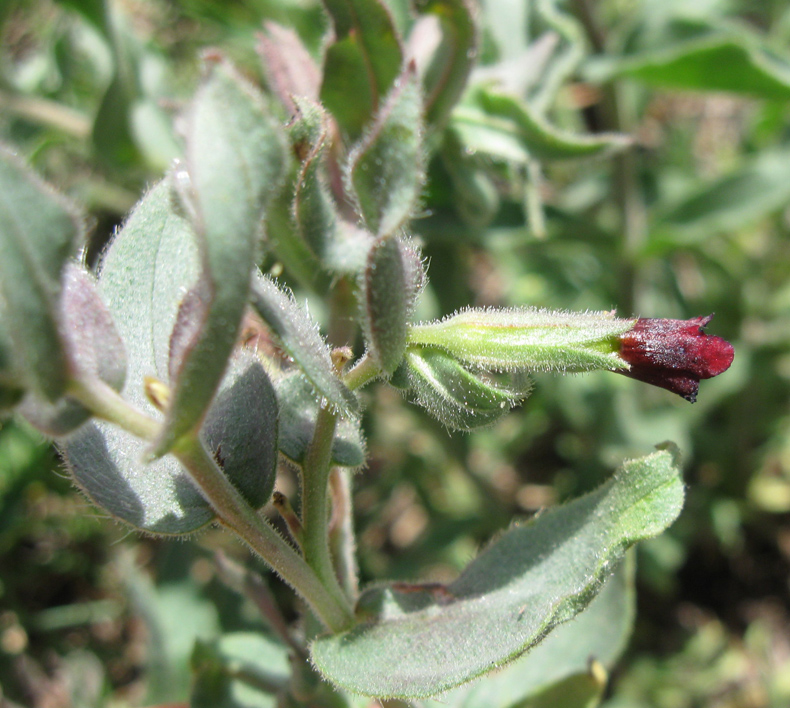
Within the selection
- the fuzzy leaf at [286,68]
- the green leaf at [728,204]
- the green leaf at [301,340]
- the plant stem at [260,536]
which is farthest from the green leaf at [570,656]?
the green leaf at [728,204]

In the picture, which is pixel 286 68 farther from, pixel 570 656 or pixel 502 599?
pixel 570 656

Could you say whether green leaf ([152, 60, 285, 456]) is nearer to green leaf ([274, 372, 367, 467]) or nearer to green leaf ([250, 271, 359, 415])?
green leaf ([250, 271, 359, 415])

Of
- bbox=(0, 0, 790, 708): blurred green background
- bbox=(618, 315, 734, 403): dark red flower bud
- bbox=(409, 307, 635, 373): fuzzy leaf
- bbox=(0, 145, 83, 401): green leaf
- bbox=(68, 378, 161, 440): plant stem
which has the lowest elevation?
bbox=(0, 0, 790, 708): blurred green background

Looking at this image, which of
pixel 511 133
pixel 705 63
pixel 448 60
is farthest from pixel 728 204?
pixel 448 60

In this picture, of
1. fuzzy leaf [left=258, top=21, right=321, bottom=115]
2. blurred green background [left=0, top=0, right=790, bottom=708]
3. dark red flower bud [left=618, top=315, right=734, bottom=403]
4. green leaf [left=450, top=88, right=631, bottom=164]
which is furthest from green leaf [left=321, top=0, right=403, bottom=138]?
dark red flower bud [left=618, top=315, right=734, bottom=403]

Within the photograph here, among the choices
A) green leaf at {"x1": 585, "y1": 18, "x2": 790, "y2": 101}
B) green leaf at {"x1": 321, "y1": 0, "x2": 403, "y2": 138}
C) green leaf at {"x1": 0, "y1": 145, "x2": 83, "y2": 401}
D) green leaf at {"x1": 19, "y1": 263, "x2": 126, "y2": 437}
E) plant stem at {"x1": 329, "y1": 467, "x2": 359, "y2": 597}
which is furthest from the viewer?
green leaf at {"x1": 585, "y1": 18, "x2": 790, "y2": 101}
